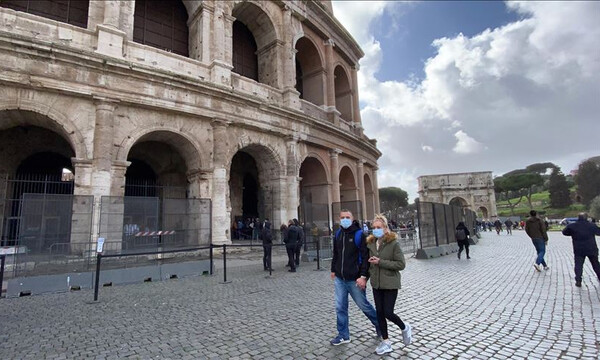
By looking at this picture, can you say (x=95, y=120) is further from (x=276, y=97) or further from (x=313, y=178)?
(x=313, y=178)

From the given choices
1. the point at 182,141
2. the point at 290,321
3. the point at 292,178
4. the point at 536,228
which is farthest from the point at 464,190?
the point at 290,321

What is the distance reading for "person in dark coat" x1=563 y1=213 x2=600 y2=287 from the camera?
233 inches

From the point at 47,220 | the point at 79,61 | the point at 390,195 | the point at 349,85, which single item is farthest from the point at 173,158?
the point at 390,195

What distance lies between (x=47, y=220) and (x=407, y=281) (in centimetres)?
852

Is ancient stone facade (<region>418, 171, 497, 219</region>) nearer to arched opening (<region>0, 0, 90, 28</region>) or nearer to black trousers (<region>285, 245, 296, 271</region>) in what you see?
black trousers (<region>285, 245, 296, 271</region>)

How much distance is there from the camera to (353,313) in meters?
4.76

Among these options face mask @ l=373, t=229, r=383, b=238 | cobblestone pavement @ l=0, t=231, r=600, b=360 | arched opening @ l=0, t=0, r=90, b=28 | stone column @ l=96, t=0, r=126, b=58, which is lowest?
cobblestone pavement @ l=0, t=231, r=600, b=360

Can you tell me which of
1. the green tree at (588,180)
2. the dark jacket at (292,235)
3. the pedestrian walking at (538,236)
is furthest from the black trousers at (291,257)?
the green tree at (588,180)

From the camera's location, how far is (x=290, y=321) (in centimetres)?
433

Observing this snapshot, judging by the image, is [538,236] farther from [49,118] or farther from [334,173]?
[49,118]

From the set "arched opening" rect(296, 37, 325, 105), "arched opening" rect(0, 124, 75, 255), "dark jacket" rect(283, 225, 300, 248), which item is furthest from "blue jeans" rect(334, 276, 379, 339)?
"arched opening" rect(296, 37, 325, 105)

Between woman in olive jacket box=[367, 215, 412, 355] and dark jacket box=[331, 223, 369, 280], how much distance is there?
10 centimetres

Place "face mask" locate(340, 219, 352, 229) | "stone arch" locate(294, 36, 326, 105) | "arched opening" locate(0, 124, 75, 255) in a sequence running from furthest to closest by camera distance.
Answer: "stone arch" locate(294, 36, 326, 105) → "arched opening" locate(0, 124, 75, 255) → "face mask" locate(340, 219, 352, 229)

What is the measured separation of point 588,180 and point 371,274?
210 ft
